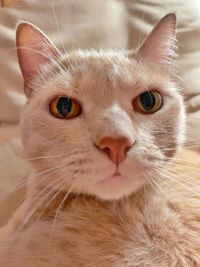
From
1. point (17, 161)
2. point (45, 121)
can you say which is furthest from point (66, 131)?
point (17, 161)

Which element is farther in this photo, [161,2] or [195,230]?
[161,2]

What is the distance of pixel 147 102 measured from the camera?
0.98 m

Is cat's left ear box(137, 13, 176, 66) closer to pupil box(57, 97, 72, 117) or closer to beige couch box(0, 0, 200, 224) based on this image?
pupil box(57, 97, 72, 117)

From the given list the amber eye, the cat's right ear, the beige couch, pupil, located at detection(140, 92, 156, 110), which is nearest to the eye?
pupil, located at detection(140, 92, 156, 110)

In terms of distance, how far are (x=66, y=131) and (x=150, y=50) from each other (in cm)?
31

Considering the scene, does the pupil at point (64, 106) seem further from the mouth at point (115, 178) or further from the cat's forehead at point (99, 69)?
the mouth at point (115, 178)

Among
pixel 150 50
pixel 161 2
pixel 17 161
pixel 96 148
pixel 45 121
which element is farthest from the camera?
pixel 161 2

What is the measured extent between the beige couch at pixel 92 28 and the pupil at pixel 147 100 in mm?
576

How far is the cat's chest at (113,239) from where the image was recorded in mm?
848

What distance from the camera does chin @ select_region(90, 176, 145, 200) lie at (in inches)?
33.6

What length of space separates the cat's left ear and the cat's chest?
1.16 ft

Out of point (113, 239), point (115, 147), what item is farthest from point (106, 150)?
point (113, 239)

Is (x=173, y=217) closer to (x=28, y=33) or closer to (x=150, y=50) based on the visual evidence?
(x=150, y=50)

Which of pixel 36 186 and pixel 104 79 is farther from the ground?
pixel 104 79
